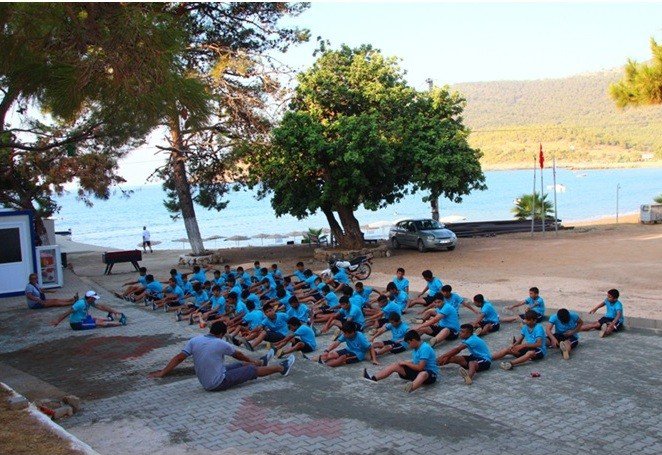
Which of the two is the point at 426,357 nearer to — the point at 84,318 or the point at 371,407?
the point at 371,407

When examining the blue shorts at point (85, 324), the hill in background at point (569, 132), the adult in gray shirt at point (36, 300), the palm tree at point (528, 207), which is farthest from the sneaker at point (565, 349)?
the hill in background at point (569, 132)

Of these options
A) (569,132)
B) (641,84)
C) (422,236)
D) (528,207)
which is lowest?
(422,236)

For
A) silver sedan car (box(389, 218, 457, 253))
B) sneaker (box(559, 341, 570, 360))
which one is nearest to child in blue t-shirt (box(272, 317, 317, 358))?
sneaker (box(559, 341, 570, 360))

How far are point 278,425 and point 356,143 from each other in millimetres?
17157

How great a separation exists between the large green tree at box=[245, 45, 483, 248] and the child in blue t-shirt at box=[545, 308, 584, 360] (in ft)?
45.2

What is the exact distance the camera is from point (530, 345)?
9852mm

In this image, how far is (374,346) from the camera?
10.7 m

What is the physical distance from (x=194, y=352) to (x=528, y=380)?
14.2 feet

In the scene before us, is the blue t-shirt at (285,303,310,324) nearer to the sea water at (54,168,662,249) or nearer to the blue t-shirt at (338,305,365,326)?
the blue t-shirt at (338,305,365,326)

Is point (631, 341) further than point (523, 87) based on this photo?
No

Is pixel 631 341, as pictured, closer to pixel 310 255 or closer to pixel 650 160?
pixel 310 255

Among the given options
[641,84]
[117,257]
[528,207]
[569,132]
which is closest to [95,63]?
[641,84]

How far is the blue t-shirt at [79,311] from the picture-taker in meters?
13.9

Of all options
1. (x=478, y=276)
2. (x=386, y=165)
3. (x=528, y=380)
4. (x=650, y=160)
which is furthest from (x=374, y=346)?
(x=650, y=160)
